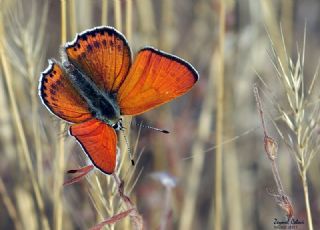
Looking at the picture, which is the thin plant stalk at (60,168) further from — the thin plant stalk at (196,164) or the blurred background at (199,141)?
the thin plant stalk at (196,164)

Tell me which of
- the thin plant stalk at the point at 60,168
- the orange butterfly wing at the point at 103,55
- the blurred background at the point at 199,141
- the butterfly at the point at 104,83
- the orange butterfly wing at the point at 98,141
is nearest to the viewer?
the orange butterfly wing at the point at 98,141

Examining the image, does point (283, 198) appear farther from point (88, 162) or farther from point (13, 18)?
point (13, 18)

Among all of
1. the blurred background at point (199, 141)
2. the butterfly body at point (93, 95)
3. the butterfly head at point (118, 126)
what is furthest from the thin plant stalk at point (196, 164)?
the butterfly head at point (118, 126)

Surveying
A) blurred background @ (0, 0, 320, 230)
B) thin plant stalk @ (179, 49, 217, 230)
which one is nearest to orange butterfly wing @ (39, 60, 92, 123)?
blurred background @ (0, 0, 320, 230)

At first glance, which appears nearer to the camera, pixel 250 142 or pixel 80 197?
pixel 80 197

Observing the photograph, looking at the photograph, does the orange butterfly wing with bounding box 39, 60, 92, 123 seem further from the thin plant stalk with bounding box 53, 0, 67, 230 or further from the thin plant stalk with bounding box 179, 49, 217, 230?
the thin plant stalk with bounding box 179, 49, 217, 230

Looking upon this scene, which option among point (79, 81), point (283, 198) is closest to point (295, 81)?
point (283, 198)

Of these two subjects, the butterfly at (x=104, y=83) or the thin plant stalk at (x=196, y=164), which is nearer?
the butterfly at (x=104, y=83)

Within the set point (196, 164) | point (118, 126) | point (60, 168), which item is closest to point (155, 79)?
point (118, 126)

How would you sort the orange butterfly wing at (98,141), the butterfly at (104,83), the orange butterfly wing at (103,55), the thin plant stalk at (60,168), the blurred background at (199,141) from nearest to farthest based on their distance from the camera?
the orange butterfly wing at (98,141) → the butterfly at (104,83) → the orange butterfly wing at (103,55) → the thin plant stalk at (60,168) → the blurred background at (199,141)
